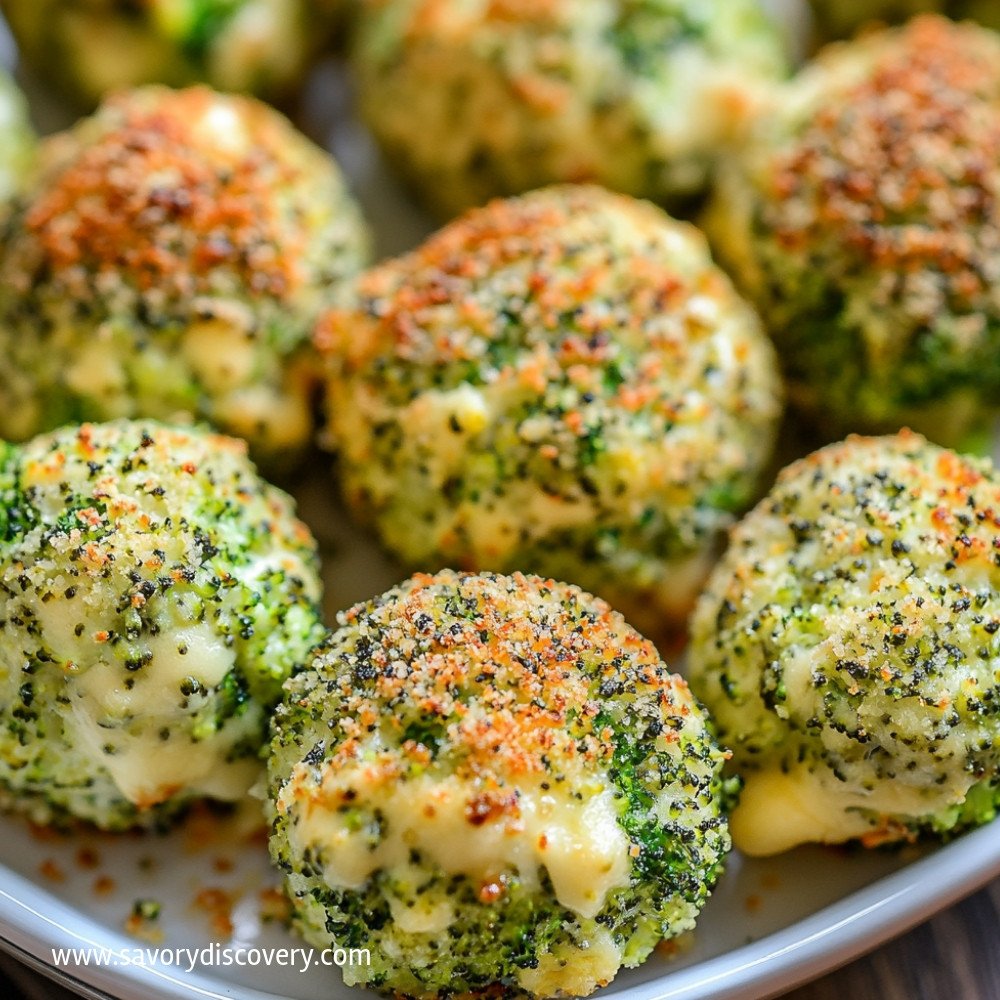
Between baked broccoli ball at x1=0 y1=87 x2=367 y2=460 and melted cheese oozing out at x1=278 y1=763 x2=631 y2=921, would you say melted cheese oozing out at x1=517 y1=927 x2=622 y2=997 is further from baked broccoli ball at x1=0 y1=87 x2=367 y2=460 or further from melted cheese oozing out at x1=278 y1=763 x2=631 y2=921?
baked broccoli ball at x1=0 y1=87 x2=367 y2=460

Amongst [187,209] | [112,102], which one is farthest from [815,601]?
[112,102]

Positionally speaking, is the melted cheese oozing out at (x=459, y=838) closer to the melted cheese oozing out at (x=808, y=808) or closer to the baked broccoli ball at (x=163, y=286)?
the melted cheese oozing out at (x=808, y=808)

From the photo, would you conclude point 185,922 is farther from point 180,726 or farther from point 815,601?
point 815,601

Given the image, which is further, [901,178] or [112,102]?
[112,102]

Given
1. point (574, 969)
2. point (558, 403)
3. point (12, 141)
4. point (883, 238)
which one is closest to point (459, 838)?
point (574, 969)

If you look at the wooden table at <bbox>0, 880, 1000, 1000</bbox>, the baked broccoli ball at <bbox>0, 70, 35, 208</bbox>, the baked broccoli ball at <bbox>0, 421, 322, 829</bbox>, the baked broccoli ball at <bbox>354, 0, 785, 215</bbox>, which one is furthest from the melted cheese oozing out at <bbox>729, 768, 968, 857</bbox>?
the baked broccoli ball at <bbox>0, 70, 35, 208</bbox>

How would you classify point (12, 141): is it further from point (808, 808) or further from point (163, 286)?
point (808, 808)

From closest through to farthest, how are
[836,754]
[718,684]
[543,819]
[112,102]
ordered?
1. [543,819]
2. [836,754]
3. [718,684]
4. [112,102]
